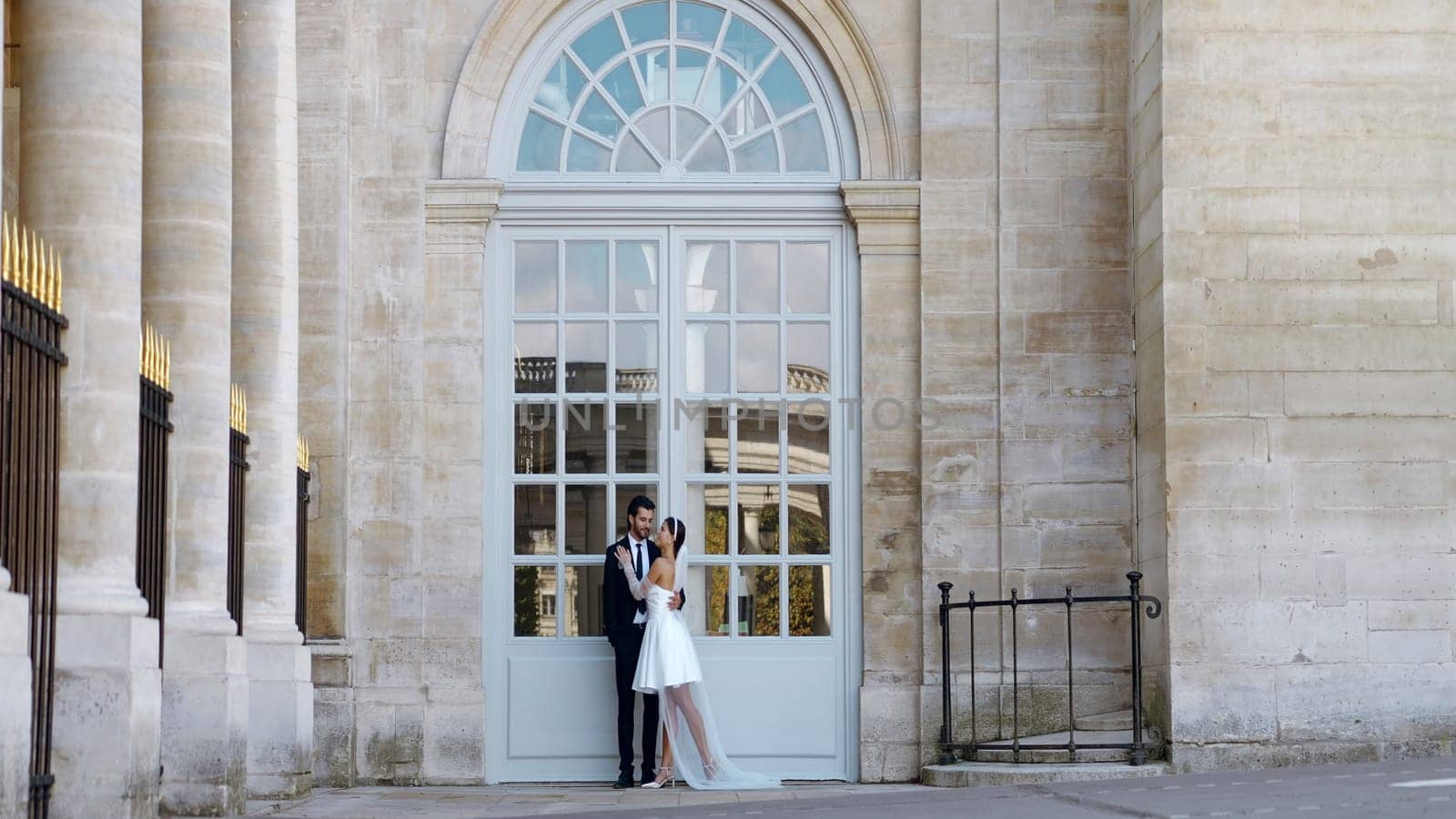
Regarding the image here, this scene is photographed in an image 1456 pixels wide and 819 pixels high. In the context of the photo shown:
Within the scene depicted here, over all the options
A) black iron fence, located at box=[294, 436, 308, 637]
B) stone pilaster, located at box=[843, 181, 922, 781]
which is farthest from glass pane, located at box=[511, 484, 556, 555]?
stone pilaster, located at box=[843, 181, 922, 781]

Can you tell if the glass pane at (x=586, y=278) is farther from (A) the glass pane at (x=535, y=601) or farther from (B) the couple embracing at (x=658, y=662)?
(A) the glass pane at (x=535, y=601)

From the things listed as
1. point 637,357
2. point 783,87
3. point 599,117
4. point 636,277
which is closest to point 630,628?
point 637,357

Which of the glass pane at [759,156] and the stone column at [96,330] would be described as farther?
the glass pane at [759,156]

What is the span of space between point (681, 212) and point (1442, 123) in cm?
421

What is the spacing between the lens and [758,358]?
12.2 m

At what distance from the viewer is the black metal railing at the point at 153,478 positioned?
8.30m

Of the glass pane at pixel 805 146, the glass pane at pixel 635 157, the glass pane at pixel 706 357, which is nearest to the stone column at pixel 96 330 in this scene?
the glass pane at pixel 635 157

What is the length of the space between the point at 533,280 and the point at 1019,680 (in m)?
3.60

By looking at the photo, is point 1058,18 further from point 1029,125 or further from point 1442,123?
point 1442,123

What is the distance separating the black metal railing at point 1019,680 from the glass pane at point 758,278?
6.43ft

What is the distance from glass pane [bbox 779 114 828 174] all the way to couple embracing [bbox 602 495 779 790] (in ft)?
7.22

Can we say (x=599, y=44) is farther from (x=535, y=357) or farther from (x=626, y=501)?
(x=626, y=501)

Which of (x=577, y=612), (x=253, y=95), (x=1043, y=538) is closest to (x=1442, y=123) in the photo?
(x=1043, y=538)

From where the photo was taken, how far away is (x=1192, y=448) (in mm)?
10789
